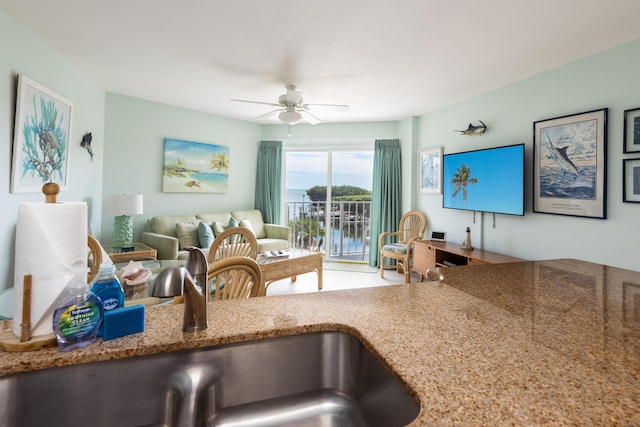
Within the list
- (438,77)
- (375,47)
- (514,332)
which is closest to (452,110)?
(438,77)

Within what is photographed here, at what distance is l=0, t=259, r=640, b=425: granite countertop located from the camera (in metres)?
0.52

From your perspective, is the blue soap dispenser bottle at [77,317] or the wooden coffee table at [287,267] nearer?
the blue soap dispenser bottle at [77,317]

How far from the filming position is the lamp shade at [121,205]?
11.7 feet

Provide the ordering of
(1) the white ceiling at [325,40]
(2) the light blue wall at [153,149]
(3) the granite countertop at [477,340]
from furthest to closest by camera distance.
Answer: (2) the light blue wall at [153,149] < (1) the white ceiling at [325,40] < (3) the granite countertop at [477,340]

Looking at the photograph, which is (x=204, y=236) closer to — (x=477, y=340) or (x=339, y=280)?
(x=339, y=280)

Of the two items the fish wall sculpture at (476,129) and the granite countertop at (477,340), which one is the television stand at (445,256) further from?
the granite countertop at (477,340)

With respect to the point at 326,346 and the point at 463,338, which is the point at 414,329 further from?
the point at 326,346

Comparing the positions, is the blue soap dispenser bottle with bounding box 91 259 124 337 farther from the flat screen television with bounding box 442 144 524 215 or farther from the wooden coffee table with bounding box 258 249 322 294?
the flat screen television with bounding box 442 144 524 215

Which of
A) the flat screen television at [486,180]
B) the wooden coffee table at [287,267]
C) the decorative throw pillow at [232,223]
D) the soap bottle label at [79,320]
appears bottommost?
the wooden coffee table at [287,267]

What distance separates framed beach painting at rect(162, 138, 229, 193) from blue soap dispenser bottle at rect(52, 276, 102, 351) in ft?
14.1

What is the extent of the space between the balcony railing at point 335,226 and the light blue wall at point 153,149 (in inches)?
50.3

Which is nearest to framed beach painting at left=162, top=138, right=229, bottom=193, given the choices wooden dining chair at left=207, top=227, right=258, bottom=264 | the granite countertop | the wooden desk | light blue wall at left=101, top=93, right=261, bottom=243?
light blue wall at left=101, top=93, right=261, bottom=243

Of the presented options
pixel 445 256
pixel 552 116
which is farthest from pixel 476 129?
pixel 445 256

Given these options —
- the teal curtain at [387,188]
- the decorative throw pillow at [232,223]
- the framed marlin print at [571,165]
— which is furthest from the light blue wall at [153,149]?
the framed marlin print at [571,165]
